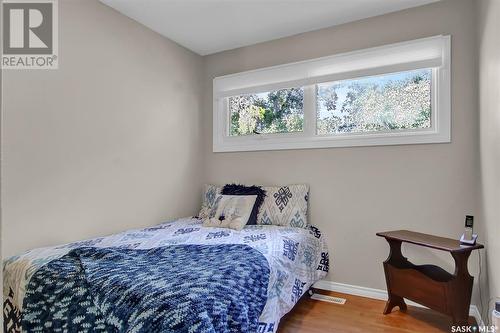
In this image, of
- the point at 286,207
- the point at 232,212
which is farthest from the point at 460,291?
the point at 232,212

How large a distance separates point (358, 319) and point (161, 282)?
5.27 feet

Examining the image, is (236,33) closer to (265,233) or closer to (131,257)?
(265,233)

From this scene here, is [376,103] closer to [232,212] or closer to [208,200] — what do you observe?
[232,212]

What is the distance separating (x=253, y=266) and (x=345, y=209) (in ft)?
4.40

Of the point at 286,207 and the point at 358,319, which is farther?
the point at 286,207

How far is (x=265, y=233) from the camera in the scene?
8.59 feet

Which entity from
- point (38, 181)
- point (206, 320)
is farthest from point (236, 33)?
point (206, 320)

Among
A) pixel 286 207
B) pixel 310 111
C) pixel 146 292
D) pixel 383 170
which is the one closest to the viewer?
pixel 146 292

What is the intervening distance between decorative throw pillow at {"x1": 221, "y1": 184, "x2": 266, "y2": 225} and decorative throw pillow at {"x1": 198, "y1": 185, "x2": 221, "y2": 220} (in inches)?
5.0

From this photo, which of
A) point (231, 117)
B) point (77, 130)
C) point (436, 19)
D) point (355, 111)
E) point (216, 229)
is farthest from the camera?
point (231, 117)

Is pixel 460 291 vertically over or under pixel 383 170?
under

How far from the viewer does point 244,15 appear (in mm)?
2797

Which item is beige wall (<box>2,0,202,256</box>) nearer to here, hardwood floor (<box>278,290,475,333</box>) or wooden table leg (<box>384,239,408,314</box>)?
hardwood floor (<box>278,290,475,333</box>)

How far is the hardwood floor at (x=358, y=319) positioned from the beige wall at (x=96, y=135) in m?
1.62
